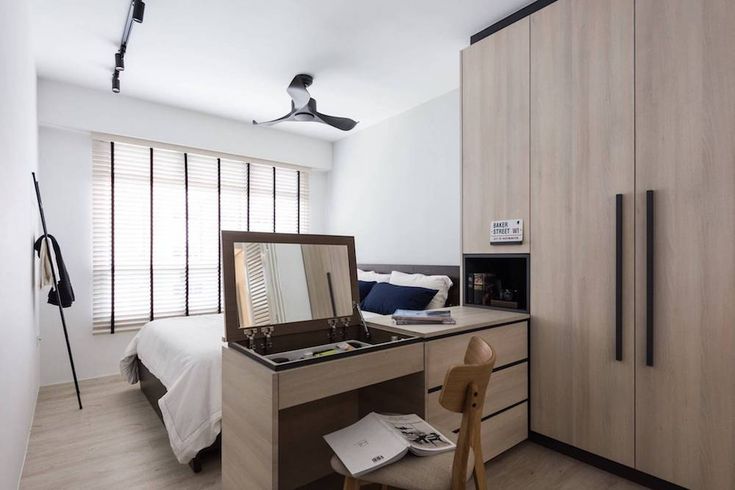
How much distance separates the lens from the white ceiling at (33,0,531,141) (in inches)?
95.1

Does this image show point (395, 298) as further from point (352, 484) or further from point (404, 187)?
point (352, 484)

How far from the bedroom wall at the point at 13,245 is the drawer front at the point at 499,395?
1.74 meters

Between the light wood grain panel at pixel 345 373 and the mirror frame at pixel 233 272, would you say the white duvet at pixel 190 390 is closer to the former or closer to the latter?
the mirror frame at pixel 233 272

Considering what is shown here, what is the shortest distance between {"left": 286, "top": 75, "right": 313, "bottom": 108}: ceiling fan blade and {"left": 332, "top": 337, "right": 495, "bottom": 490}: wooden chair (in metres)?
2.62

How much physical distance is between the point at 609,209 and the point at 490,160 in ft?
2.61

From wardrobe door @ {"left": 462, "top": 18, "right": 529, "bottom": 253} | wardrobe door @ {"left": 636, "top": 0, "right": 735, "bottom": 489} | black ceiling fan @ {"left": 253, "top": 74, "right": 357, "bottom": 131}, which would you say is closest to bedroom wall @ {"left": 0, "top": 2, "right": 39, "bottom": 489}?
black ceiling fan @ {"left": 253, "top": 74, "right": 357, "bottom": 131}

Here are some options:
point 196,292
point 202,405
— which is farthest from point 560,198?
point 196,292

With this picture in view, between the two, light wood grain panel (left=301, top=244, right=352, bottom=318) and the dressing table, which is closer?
the dressing table

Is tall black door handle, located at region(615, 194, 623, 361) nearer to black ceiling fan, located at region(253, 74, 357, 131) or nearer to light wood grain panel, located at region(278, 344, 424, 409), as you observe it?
light wood grain panel, located at region(278, 344, 424, 409)

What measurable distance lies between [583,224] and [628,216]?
0.22 metres

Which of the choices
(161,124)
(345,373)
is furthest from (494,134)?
(161,124)

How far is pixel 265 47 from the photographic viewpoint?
2.87 m

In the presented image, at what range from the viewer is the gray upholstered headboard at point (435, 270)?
3.30 meters

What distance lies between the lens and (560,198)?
2186mm
